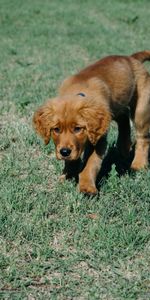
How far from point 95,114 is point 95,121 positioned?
7cm

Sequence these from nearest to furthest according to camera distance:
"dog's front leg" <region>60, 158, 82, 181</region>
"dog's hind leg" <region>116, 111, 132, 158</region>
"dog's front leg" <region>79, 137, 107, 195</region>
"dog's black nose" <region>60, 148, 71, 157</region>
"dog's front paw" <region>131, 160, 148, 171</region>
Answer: "dog's black nose" <region>60, 148, 71, 157</region>, "dog's front leg" <region>79, 137, 107, 195</region>, "dog's front leg" <region>60, 158, 82, 181</region>, "dog's front paw" <region>131, 160, 148, 171</region>, "dog's hind leg" <region>116, 111, 132, 158</region>

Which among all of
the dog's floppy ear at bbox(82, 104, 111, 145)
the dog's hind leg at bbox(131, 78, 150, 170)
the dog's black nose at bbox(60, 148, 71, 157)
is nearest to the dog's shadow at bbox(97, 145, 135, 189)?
the dog's hind leg at bbox(131, 78, 150, 170)

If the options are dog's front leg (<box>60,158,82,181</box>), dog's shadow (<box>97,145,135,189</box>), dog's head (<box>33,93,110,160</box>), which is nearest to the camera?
dog's head (<box>33,93,110,160</box>)

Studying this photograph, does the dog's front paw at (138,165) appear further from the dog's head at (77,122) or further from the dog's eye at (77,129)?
the dog's eye at (77,129)

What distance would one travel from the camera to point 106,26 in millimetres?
17391

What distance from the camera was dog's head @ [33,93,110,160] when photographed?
15.6 ft

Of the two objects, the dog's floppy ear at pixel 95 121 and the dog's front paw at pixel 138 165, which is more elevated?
the dog's floppy ear at pixel 95 121

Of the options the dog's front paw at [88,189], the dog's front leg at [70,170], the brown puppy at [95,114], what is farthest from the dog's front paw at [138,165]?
the dog's front paw at [88,189]

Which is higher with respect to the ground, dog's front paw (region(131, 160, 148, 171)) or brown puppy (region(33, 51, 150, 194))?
brown puppy (region(33, 51, 150, 194))

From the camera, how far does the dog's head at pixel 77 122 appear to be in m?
4.74

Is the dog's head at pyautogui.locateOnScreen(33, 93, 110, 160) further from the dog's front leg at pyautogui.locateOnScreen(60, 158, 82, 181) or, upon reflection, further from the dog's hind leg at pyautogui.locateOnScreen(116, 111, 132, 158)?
the dog's hind leg at pyautogui.locateOnScreen(116, 111, 132, 158)

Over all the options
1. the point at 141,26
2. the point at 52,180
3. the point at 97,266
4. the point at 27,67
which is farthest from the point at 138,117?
the point at 141,26

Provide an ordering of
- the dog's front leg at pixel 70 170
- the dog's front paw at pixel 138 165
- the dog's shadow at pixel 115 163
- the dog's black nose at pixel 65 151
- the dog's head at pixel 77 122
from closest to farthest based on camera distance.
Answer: the dog's black nose at pixel 65 151, the dog's head at pixel 77 122, the dog's front leg at pixel 70 170, the dog's shadow at pixel 115 163, the dog's front paw at pixel 138 165

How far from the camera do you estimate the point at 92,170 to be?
16.3ft
